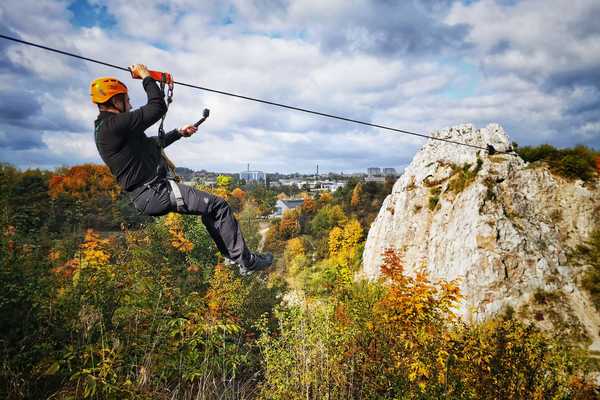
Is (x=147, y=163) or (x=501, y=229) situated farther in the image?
(x=501, y=229)

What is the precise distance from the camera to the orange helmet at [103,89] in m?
3.51

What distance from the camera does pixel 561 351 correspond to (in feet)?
19.9

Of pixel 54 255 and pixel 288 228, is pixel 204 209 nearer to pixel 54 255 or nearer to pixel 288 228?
pixel 54 255

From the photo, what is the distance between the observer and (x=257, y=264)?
4.28 m

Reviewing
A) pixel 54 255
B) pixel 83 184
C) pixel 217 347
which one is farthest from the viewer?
pixel 83 184

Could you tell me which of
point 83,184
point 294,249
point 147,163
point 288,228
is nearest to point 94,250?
point 147,163

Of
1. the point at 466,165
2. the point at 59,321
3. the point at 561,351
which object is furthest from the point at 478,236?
the point at 59,321

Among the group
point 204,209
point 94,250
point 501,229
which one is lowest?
point 94,250

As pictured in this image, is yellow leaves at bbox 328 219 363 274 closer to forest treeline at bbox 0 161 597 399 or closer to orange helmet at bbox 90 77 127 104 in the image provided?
forest treeline at bbox 0 161 597 399

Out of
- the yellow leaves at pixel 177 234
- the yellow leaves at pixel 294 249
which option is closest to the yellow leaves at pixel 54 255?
the yellow leaves at pixel 177 234

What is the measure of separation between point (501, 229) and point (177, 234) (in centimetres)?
1769

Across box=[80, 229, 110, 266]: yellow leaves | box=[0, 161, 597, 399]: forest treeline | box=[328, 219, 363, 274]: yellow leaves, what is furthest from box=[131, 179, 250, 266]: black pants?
box=[328, 219, 363, 274]: yellow leaves

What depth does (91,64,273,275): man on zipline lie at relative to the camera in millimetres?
3520

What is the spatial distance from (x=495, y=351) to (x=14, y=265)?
22.8ft
